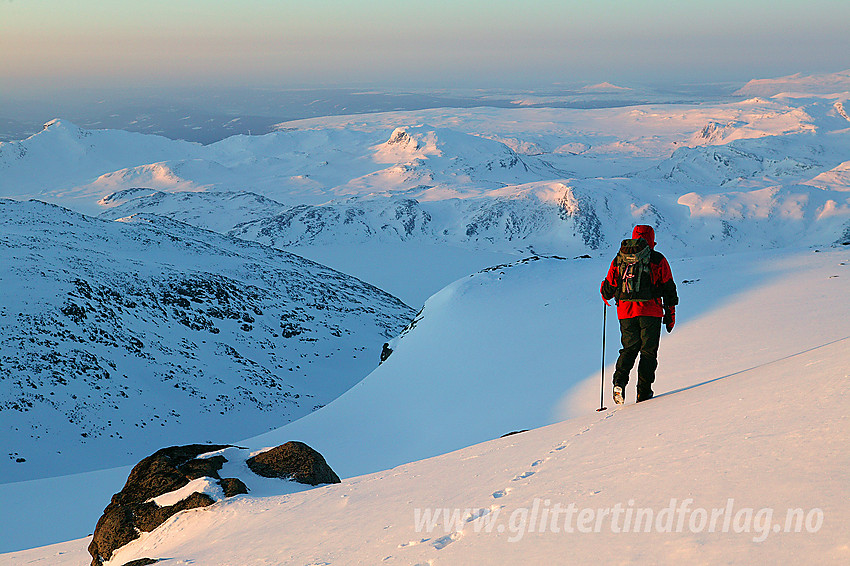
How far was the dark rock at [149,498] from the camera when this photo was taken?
7.07m

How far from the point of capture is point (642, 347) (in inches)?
298

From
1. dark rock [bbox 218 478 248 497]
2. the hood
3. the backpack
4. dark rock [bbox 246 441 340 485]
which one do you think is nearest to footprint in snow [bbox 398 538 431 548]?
dark rock [bbox 218 478 248 497]

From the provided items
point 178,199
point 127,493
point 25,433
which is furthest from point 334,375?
point 178,199

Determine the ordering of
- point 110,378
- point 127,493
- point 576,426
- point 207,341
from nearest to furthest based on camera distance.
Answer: point 576,426 < point 127,493 < point 110,378 < point 207,341

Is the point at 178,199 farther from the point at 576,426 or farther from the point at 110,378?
the point at 576,426

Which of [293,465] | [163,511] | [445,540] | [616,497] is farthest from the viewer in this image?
[293,465]

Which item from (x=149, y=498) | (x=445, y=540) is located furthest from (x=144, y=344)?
(x=445, y=540)

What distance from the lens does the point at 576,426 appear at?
7.12 m

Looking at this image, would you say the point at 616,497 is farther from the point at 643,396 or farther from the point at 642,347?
the point at 643,396

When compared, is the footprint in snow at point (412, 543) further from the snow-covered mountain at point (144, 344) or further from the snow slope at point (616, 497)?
the snow-covered mountain at point (144, 344)

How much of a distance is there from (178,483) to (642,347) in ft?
20.6

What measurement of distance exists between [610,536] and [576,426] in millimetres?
3563

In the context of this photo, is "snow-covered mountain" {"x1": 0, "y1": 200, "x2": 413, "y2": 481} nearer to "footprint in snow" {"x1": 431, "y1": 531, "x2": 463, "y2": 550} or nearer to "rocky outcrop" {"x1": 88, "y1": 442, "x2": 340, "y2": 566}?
"rocky outcrop" {"x1": 88, "y1": 442, "x2": 340, "y2": 566}

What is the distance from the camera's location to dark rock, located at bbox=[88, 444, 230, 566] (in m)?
7.07
